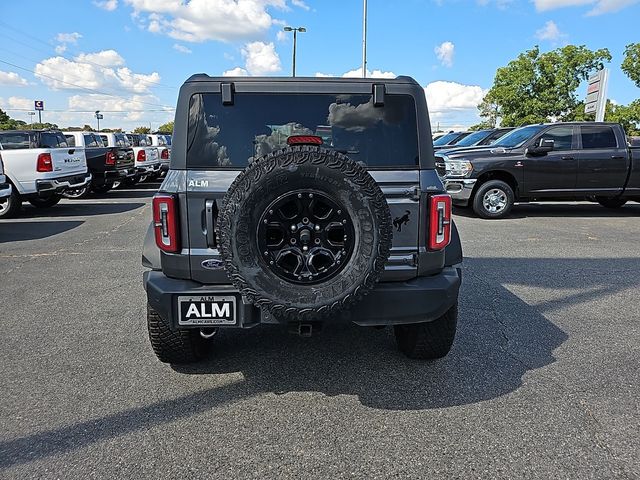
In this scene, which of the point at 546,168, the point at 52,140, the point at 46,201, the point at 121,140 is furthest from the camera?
the point at 121,140

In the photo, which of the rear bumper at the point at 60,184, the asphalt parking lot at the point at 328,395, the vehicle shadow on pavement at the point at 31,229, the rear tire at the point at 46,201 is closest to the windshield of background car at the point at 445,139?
the rear bumper at the point at 60,184

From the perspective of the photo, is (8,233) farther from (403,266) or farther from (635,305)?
(635,305)

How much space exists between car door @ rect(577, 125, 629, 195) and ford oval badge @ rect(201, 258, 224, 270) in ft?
31.5

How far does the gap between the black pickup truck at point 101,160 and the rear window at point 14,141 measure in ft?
9.24

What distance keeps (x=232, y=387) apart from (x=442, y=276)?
1.50 metres

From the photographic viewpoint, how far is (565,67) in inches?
1409

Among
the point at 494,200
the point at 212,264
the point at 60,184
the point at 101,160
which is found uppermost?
the point at 101,160

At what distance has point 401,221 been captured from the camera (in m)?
3.06

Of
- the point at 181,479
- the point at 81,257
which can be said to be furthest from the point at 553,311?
the point at 81,257

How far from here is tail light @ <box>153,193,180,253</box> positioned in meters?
2.98

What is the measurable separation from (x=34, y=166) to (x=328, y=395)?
32.3 feet

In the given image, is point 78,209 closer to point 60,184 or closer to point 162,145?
point 60,184

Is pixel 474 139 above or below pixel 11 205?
above

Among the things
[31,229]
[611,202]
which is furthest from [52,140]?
[611,202]
